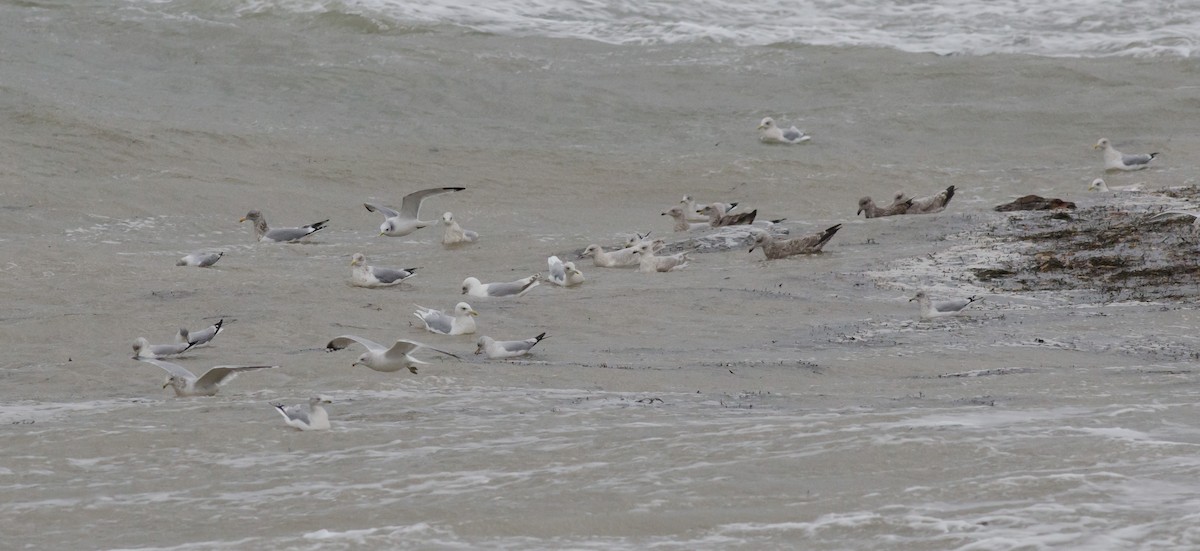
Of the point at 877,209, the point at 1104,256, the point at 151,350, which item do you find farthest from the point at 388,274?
the point at 877,209

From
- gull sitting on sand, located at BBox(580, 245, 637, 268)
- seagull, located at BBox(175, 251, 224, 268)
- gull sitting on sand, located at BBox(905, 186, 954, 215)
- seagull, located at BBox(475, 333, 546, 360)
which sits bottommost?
seagull, located at BBox(175, 251, 224, 268)

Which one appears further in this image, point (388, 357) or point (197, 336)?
point (197, 336)

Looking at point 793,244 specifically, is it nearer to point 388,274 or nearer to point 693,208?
point 693,208

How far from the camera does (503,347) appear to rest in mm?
9305

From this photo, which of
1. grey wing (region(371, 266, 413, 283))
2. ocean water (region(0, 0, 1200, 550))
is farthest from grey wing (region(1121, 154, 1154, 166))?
grey wing (region(371, 266, 413, 283))

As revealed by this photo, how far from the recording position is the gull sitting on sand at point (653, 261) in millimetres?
12711

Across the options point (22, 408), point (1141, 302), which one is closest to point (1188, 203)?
point (1141, 302)

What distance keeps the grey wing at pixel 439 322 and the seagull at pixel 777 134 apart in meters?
9.61

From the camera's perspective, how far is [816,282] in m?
11.8

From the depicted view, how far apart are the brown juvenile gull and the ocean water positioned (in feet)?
1.35

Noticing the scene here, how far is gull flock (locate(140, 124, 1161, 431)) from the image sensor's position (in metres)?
8.23

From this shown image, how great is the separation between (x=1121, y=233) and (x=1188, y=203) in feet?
6.84

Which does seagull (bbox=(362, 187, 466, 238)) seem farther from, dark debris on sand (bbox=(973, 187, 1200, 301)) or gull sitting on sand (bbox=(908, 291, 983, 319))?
gull sitting on sand (bbox=(908, 291, 983, 319))

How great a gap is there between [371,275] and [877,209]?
5.93 metres
